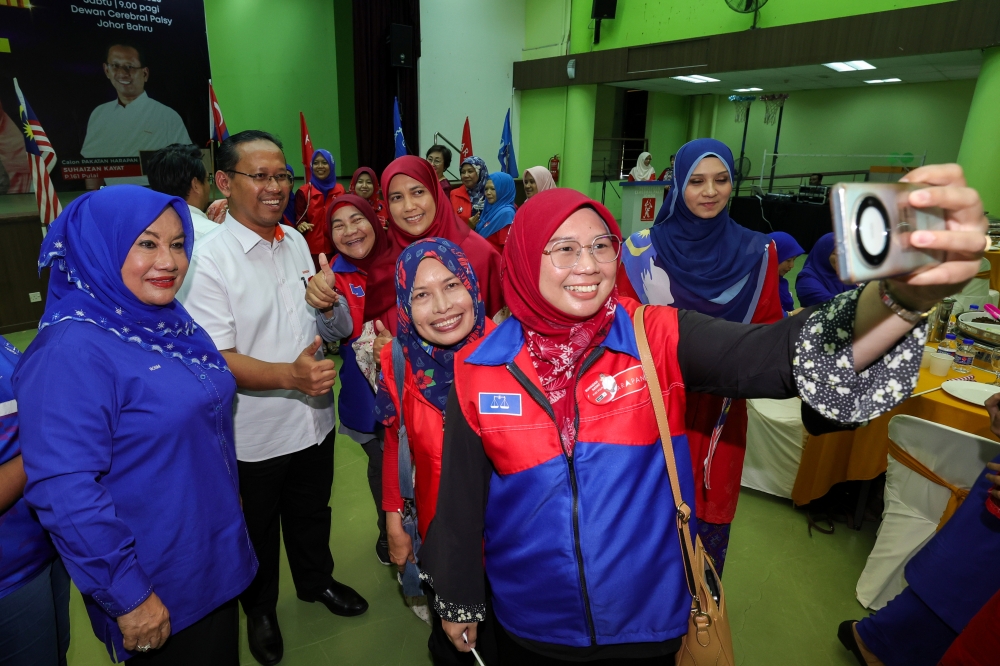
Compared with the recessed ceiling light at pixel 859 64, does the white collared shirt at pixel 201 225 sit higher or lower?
lower

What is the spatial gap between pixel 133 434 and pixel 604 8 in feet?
31.3

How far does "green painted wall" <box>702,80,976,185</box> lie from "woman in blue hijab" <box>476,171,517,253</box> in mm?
9111

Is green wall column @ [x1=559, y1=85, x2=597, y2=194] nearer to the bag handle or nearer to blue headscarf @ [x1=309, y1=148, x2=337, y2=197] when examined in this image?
blue headscarf @ [x1=309, y1=148, x2=337, y2=197]

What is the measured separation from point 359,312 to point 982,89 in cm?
761

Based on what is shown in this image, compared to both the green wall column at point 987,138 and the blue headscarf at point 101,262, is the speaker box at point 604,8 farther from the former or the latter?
the blue headscarf at point 101,262

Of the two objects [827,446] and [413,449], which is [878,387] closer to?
[413,449]

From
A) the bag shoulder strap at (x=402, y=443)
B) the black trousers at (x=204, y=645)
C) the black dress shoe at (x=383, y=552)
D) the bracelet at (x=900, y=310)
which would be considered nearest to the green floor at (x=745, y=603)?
the black dress shoe at (x=383, y=552)

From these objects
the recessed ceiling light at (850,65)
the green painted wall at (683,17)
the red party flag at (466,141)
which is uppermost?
the green painted wall at (683,17)

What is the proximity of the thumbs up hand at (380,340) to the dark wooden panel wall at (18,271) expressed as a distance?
16.0 ft

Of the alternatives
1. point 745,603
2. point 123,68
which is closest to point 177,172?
point 745,603

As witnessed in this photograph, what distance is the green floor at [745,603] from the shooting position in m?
2.07

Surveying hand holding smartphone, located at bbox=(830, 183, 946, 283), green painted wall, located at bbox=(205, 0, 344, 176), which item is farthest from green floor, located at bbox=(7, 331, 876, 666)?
green painted wall, located at bbox=(205, 0, 344, 176)

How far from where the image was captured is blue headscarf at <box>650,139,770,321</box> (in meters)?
1.95

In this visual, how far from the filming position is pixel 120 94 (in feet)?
19.1
